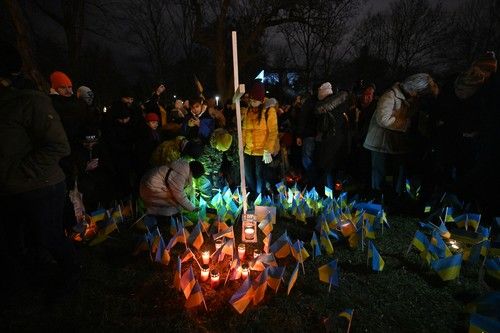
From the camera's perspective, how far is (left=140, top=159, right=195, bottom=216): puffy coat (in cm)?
406

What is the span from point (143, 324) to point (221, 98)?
42.6ft

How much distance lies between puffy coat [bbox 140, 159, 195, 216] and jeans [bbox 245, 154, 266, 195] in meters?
1.35

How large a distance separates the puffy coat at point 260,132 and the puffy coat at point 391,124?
1.44 meters

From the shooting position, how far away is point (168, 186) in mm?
4109

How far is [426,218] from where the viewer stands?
4.44 metres

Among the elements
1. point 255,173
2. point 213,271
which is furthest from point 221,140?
point 213,271

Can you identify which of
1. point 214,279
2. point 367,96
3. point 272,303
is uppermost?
point 367,96

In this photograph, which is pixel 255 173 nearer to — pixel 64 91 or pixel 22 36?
pixel 64 91

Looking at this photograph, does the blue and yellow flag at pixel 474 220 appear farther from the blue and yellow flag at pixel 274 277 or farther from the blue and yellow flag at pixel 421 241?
the blue and yellow flag at pixel 274 277

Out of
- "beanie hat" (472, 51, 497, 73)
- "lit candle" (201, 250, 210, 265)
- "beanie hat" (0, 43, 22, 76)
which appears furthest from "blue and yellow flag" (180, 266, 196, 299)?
"beanie hat" (472, 51, 497, 73)

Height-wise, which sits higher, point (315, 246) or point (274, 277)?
point (274, 277)

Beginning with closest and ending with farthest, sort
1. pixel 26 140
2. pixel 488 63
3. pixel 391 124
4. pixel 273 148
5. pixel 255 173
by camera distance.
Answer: pixel 26 140 → pixel 488 63 → pixel 391 124 → pixel 273 148 → pixel 255 173

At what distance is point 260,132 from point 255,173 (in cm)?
78

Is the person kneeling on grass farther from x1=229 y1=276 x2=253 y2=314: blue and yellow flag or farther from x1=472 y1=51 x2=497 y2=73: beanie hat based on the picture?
x1=472 y1=51 x2=497 y2=73: beanie hat
